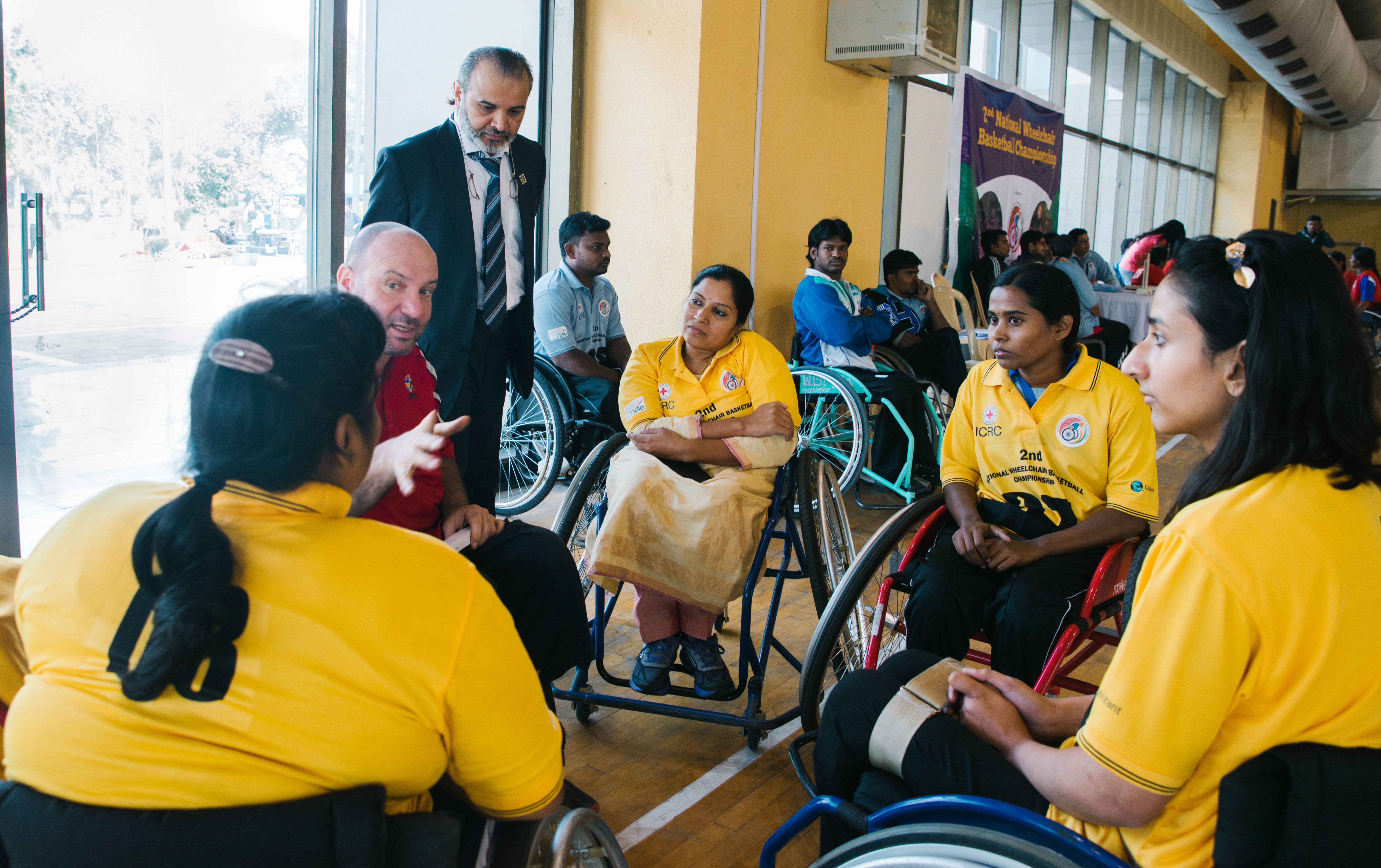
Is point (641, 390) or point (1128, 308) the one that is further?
point (1128, 308)

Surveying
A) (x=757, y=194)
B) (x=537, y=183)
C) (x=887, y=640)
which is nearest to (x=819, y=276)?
(x=757, y=194)

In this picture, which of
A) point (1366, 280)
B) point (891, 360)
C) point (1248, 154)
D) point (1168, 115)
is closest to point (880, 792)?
point (891, 360)

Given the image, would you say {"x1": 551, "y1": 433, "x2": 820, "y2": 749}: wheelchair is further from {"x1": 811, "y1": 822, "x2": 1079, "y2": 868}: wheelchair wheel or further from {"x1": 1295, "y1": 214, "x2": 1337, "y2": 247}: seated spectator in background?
{"x1": 1295, "y1": 214, "x2": 1337, "y2": 247}: seated spectator in background

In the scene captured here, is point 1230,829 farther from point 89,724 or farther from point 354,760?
point 89,724

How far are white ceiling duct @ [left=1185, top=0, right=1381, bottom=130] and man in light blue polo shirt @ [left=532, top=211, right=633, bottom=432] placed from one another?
15.4 ft

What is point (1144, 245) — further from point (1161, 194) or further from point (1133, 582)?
point (1133, 582)

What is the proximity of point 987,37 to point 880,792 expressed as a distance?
7739 millimetres

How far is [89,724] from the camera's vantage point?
2.52 feet

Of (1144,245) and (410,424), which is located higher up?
(1144,245)

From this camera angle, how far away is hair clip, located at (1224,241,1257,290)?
3.18 feet

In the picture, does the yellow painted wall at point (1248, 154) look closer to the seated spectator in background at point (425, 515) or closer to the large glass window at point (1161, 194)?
the large glass window at point (1161, 194)

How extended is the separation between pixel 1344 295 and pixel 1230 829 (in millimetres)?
522

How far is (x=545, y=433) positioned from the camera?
3959mm

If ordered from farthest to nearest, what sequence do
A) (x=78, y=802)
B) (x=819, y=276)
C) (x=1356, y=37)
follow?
(x=1356, y=37), (x=819, y=276), (x=78, y=802)
